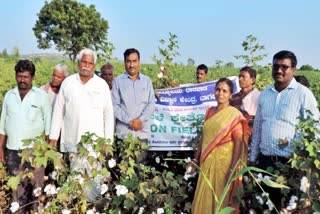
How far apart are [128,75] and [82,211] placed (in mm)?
1553

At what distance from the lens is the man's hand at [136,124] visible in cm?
460

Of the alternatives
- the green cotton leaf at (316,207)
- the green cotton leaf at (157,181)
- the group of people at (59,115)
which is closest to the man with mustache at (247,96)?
the group of people at (59,115)

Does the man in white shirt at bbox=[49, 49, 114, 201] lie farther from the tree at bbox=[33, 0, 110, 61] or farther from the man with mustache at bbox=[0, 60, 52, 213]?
the tree at bbox=[33, 0, 110, 61]

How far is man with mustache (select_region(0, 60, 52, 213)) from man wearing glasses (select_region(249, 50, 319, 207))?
189 centimetres

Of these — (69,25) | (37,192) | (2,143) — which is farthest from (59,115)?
(69,25)

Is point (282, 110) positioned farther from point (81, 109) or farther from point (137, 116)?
point (81, 109)

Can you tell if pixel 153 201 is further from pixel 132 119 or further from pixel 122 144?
pixel 132 119

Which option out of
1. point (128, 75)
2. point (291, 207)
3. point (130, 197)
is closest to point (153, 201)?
point (130, 197)

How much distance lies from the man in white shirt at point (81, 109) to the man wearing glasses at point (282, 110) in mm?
1353

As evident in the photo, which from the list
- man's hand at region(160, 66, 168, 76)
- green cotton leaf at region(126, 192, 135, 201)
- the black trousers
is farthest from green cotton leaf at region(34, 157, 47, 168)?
man's hand at region(160, 66, 168, 76)

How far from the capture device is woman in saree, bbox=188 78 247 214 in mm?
3650

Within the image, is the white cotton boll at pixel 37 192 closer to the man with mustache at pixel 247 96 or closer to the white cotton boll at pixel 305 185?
the white cotton boll at pixel 305 185

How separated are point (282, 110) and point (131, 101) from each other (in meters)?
1.57

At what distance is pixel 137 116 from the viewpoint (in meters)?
4.70
